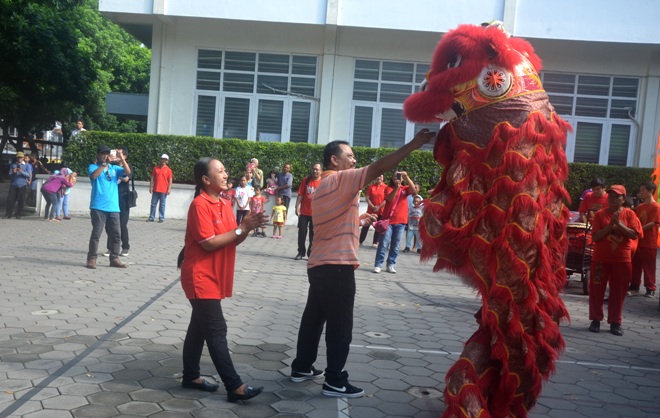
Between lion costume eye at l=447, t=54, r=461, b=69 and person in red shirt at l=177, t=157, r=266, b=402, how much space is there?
1601 mm

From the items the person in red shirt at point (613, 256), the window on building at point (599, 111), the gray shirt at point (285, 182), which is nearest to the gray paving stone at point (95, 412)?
the person in red shirt at point (613, 256)

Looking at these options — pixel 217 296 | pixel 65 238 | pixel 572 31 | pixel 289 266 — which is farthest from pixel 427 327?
pixel 572 31

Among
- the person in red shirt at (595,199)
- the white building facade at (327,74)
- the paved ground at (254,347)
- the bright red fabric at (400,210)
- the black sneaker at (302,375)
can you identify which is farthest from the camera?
the white building facade at (327,74)

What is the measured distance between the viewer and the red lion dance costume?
3916mm

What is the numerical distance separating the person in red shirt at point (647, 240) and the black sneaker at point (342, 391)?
21.1 feet

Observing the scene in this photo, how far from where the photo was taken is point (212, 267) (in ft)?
15.4

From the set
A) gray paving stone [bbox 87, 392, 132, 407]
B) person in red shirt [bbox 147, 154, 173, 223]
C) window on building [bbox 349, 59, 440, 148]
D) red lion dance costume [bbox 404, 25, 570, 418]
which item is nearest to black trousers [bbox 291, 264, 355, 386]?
red lion dance costume [bbox 404, 25, 570, 418]

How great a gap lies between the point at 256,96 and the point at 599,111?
11.0 metres

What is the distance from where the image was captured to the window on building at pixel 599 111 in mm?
21016

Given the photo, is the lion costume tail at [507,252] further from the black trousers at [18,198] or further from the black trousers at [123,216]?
the black trousers at [18,198]

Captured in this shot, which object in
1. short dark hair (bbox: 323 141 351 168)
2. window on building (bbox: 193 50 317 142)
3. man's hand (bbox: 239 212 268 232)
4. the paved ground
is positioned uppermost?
window on building (bbox: 193 50 317 142)

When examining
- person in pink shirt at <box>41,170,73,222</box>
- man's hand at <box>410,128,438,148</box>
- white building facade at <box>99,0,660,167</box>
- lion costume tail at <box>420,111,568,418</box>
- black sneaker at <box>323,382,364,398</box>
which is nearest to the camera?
lion costume tail at <box>420,111,568,418</box>

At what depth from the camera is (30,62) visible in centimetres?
2138

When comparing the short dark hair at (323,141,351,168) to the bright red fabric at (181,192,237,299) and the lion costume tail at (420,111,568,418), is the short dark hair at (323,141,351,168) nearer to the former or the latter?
the bright red fabric at (181,192,237,299)
